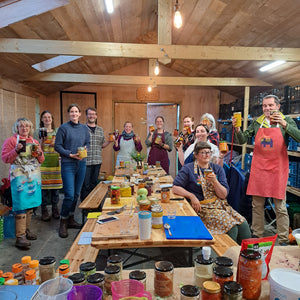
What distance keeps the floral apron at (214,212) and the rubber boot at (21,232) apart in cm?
214

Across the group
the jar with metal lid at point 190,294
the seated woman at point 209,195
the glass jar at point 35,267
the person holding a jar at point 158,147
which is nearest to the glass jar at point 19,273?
the glass jar at point 35,267

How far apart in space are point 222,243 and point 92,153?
2.64 metres

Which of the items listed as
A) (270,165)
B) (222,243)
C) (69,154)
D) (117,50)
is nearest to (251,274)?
(222,243)

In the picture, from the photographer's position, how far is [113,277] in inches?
38.4

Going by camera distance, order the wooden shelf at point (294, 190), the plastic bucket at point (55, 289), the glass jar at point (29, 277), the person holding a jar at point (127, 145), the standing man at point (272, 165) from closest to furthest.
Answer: the plastic bucket at point (55, 289), the glass jar at point (29, 277), the standing man at point (272, 165), the wooden shelf at point (294, 190), the person holding a jar at point (127, 145)

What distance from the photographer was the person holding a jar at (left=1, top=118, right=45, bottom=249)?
2.83 m

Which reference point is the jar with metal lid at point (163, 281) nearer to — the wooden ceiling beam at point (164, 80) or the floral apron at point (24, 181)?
the floral apron at point (24, 181)

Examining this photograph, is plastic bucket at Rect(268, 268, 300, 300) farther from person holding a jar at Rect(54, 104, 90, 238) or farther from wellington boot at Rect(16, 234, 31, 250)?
wellington boot at Rect(16, 234, 31, 250)

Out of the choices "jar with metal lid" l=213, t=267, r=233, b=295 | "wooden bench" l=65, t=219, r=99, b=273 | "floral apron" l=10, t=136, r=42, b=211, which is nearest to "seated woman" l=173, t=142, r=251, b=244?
"wooden bench" l=65, t=219, r=99, b=273

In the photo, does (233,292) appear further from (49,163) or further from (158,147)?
(158,147)

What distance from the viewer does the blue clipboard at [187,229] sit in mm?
1483

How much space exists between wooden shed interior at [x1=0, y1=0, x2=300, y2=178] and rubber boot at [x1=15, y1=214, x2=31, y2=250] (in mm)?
1819

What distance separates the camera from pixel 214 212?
2287 millimetres

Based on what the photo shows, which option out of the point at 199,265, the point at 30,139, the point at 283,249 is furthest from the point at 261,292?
the point at 30,139
